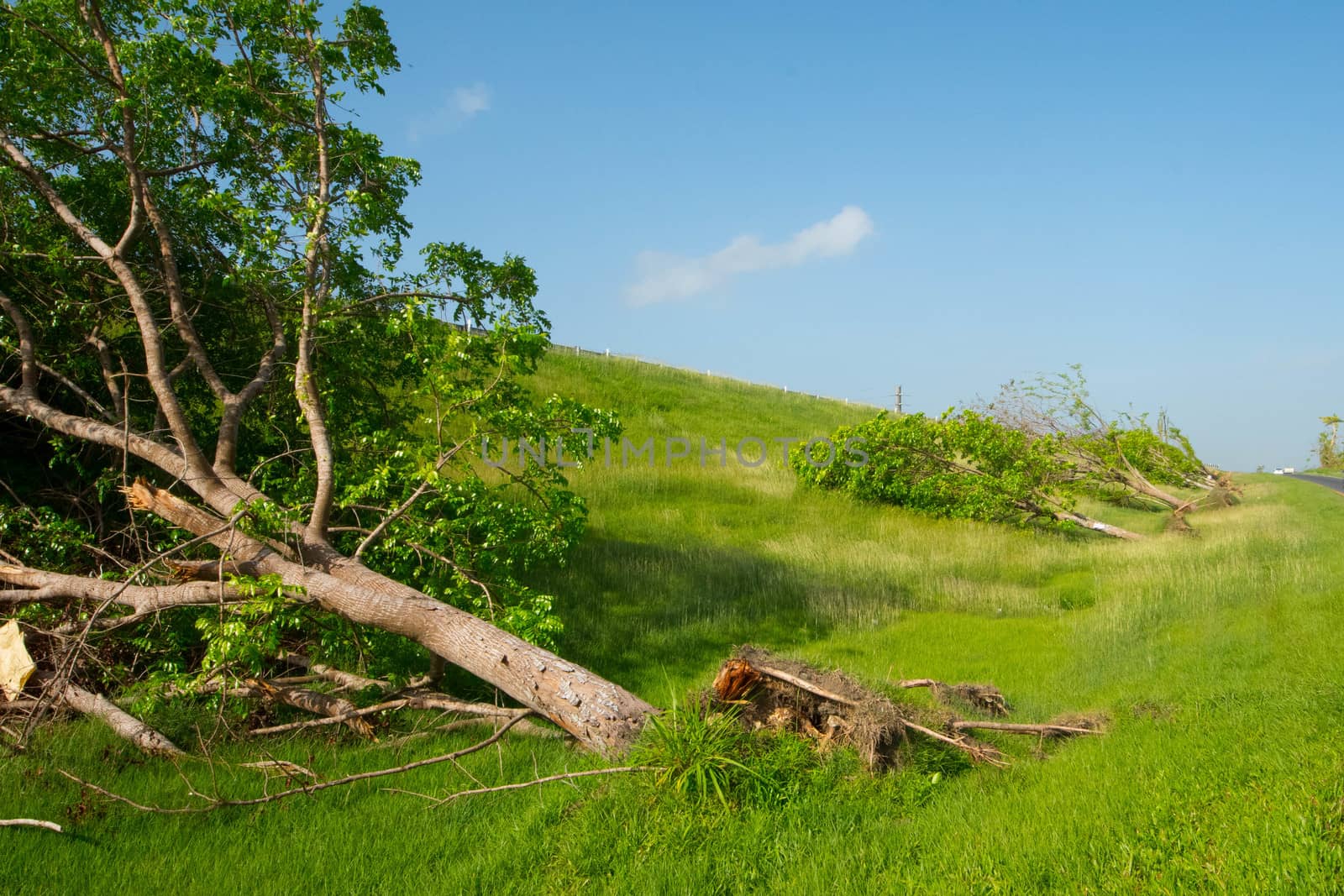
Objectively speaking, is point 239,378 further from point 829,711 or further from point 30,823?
point 829,711

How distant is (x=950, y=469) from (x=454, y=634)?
695 inches

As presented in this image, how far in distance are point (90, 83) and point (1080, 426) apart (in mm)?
27509

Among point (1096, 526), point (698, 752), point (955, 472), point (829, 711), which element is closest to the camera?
point (698, 752)

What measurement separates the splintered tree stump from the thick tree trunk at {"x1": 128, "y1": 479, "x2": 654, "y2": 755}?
710 mm

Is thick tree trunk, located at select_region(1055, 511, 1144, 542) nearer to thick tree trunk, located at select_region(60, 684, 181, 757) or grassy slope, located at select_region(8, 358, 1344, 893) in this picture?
grassy slope, located at select_region(8, 358, 1344, 893)

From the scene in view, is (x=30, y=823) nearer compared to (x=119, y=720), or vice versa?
(x=30, y=823)

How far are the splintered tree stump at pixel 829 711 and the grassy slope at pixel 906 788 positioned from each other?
0.81 ft

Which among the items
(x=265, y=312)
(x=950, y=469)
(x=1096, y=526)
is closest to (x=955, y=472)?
(x=950, y=469)

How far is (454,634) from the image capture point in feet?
20.8

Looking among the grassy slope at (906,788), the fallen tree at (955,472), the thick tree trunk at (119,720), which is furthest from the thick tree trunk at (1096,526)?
the thick tree trunk at (119,720)

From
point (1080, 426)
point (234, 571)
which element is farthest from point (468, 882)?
point (1080, 426)

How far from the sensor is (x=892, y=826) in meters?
4.61

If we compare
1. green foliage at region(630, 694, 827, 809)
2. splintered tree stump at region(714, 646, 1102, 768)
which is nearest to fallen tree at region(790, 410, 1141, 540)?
splintered tree stump at region(714, 646, 1102, 768)

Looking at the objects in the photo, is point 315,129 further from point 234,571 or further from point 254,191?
point 234,571
